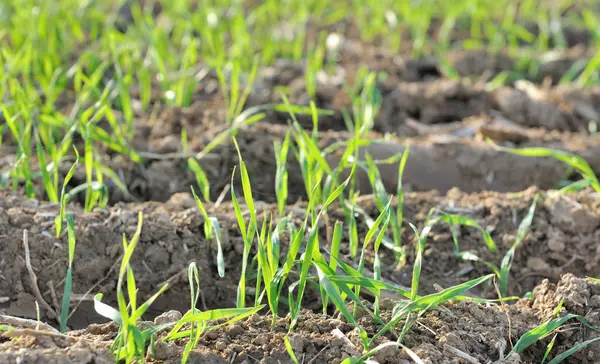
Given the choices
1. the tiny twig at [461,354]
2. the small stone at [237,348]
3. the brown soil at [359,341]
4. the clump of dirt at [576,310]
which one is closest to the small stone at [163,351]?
the brown soil at [359,341]

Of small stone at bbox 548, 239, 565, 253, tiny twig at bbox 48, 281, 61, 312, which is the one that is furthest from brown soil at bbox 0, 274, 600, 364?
small stone at bbox 548, 239, 565, 253

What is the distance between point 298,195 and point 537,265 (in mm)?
799

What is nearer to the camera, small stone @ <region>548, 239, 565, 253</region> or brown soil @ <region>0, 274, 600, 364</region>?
brown soil @ <region>0, 274, 600, 364</region>

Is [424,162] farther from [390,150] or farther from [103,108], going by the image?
[103,108]

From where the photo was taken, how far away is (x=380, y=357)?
1.59m

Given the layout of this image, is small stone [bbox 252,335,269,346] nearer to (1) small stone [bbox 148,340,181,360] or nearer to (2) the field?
(2) the field

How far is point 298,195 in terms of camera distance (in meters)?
2.62

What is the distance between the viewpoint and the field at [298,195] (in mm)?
1646

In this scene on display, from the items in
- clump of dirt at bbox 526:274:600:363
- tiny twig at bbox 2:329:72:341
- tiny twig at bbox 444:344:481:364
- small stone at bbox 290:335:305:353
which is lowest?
clump of dirt at bbox 526:274:600:363

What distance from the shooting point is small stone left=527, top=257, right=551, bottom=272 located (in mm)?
2188

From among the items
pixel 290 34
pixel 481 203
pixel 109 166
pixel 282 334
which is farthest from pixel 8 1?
pixel 282 334

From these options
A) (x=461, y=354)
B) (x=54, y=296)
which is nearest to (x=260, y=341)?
(x=461, y=354)

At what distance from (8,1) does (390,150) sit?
2.41m

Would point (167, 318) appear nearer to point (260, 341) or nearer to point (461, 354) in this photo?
point (260, 341)
